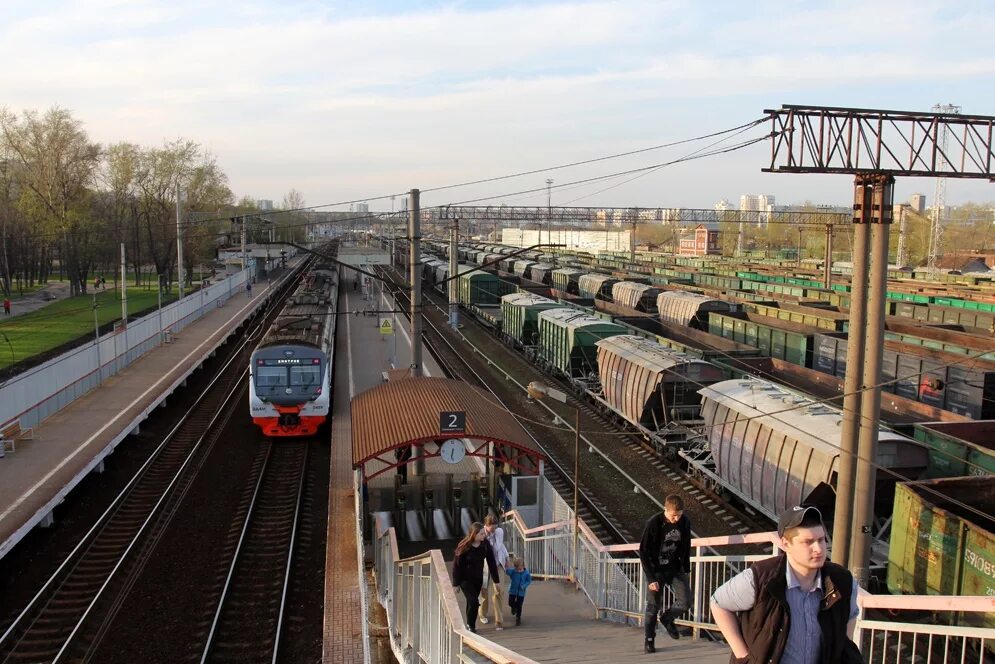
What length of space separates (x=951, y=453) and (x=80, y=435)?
20571 mm

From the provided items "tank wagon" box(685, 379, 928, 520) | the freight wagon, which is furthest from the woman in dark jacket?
the freight wagon

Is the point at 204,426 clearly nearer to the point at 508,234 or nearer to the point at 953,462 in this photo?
A: the point at 953,462

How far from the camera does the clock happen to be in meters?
14.3

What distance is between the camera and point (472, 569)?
361 inches

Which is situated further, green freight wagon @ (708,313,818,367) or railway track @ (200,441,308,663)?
green freight wagon @ (708,313,818,367)

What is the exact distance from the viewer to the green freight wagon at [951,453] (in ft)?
44.3

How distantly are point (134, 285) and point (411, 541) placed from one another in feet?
223

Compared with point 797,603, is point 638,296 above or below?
below

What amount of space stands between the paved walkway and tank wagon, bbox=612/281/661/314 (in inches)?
1141

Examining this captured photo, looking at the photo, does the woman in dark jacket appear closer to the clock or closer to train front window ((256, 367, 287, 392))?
the clock

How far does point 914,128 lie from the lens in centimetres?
1132

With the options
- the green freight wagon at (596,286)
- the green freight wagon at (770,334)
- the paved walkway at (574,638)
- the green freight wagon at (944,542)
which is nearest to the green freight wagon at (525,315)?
the green freight wagon at (770,334)

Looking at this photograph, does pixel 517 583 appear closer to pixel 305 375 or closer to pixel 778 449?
pixel 778 449

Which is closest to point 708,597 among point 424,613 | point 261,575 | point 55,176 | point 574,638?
point 574,638
